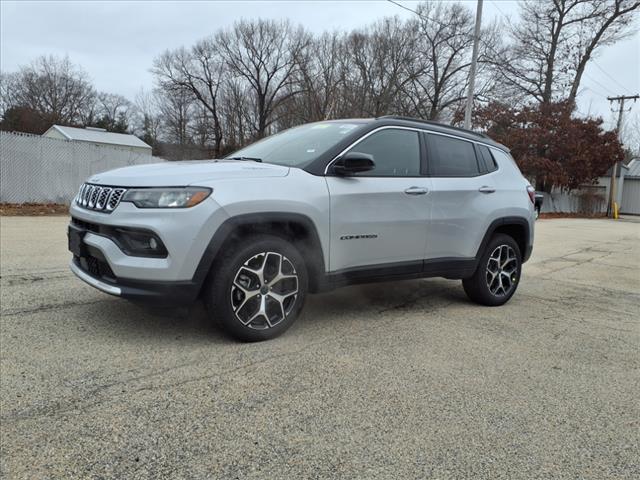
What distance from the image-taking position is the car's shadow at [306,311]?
3.55 meters

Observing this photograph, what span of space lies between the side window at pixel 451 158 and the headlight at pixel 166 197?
2.28 m

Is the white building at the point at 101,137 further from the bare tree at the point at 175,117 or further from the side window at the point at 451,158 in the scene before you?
the side window at the point at 451,158

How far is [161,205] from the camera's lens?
3.03 meters

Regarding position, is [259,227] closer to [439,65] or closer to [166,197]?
[166,197]

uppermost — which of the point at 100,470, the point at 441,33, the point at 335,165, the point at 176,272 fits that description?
the point at 441,33

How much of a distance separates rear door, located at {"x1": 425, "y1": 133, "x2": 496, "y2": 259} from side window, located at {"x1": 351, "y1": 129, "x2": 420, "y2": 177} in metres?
0.19

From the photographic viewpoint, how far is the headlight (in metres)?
3.04

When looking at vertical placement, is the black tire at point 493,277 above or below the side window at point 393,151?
below

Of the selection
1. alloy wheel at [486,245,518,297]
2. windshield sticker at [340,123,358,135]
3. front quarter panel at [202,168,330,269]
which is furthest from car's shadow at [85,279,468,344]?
windshield sticker at [340,123,358,135]

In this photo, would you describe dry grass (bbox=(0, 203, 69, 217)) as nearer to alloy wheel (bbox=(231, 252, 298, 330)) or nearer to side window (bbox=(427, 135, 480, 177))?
alloy wheel (bbox=(231, 252, 298, 330))

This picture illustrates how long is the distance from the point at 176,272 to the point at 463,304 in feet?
10.4

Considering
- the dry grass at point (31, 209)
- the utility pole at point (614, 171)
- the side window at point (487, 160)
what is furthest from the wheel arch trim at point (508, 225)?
the utility pole at point (614, 171)

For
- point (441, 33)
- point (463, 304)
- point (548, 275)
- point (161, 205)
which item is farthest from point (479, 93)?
point (161, 205)

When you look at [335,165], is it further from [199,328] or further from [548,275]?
[548,275]
